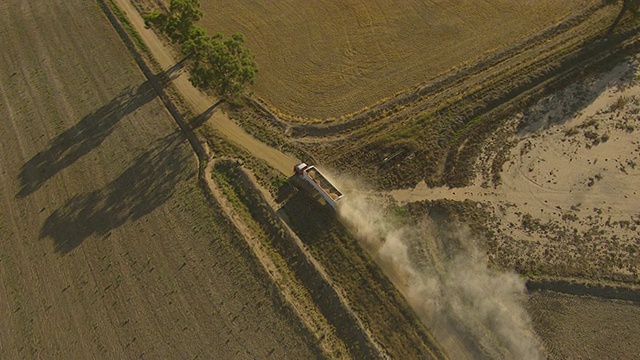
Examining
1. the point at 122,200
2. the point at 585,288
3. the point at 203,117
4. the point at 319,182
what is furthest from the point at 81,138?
the point at 585,288

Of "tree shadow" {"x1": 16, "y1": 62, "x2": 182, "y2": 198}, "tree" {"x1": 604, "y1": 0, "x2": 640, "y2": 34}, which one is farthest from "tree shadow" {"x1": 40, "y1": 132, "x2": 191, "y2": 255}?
"tree" {"x1": 604, "y1": 0, "x2": 640, "y2": 34}

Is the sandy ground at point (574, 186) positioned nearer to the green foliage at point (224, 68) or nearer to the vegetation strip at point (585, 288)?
the vegetation strip at point (585, 288)

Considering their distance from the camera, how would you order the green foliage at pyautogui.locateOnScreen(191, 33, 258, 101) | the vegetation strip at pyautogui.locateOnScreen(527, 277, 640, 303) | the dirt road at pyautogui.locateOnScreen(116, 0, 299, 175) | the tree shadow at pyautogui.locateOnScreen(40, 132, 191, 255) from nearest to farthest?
the vegetation strip at pyautogui.locateOnScreen(527, 277, 640, 303) < the tree shadow at pyautogui.locateOnScreen(40, 132, 191, 255) < the green foliage at pyautogui.locateOnScreen(191, 33, 258, 101) < the dirt road at pyautogui.locateOnScreen(116, 0, 299, 175)

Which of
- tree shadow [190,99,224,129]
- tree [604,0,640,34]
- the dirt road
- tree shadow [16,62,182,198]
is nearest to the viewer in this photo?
the dirt road

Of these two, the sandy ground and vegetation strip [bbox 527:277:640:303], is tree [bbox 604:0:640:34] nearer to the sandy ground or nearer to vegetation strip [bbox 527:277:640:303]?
the sandy ground

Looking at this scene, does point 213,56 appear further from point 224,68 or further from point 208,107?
point 208,107

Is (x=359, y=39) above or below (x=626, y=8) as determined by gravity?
below
